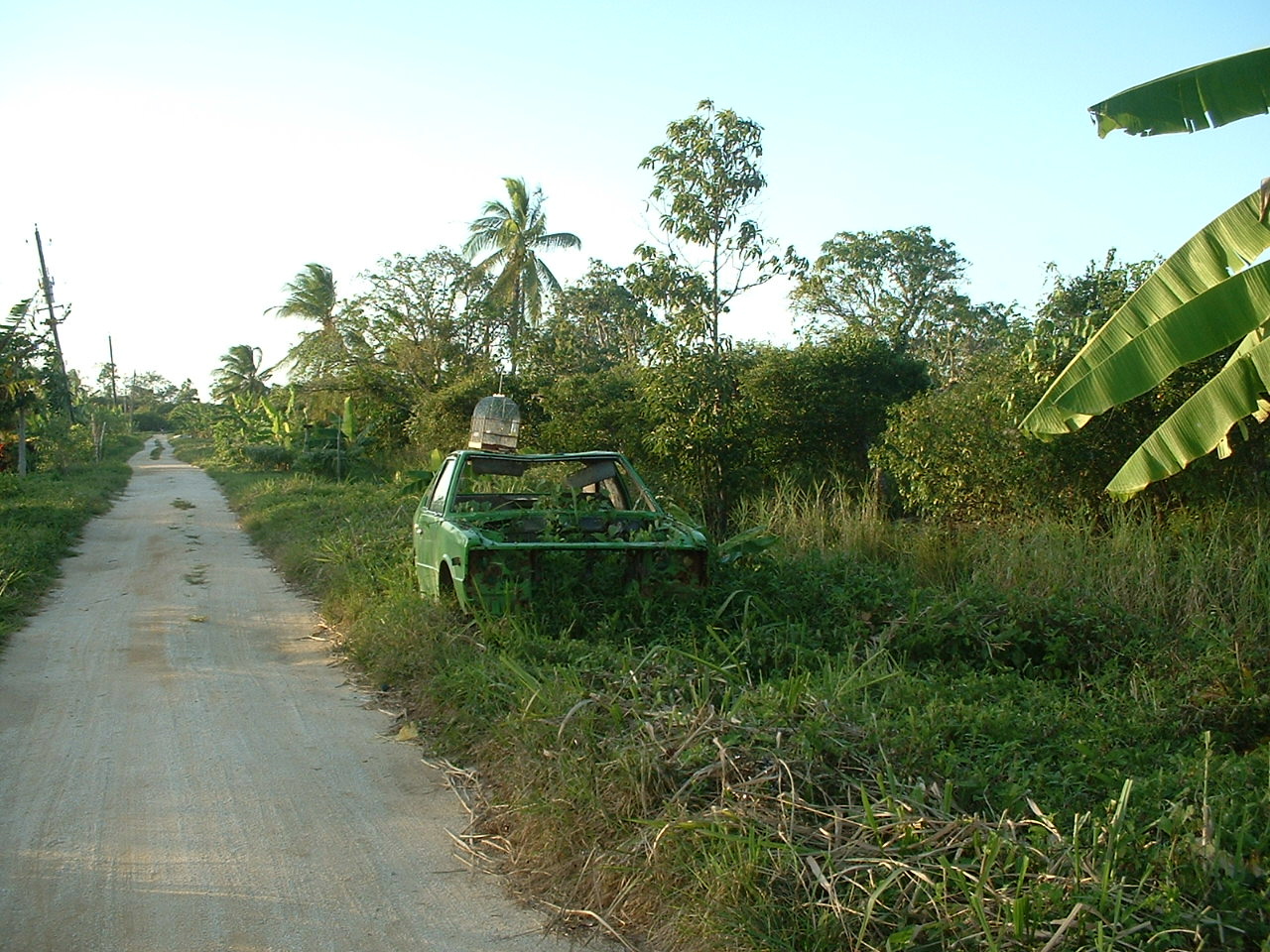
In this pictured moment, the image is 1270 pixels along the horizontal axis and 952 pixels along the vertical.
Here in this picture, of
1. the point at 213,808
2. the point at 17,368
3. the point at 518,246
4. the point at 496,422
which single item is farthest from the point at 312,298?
the point at 213,808

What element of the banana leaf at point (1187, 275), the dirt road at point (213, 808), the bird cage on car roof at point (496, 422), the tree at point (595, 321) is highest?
the tree at point (595, 321)

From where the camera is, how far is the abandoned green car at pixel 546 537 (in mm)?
7020

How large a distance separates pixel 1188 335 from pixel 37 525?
13.9 metres

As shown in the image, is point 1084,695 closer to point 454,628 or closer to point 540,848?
point 540,848

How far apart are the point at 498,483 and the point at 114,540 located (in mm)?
5756

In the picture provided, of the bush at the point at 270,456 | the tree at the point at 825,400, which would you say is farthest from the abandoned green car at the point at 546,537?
the bush at the point at 270,456

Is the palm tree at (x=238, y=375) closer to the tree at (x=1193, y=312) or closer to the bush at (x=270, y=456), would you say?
the bush at (x=270, y=456)

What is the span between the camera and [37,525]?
14070 mm

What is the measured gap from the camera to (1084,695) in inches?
231

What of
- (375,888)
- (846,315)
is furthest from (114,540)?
(846,315)

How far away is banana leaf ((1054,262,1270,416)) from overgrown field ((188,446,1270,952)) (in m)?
1.70

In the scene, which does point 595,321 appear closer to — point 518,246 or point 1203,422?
point 518,246

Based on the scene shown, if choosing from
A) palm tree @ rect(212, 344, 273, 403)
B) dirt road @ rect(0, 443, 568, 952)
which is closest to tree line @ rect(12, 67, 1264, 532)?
dirt road @ rect(0, 443, 568, 952)

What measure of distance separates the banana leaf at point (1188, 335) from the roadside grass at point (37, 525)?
26.5ft
